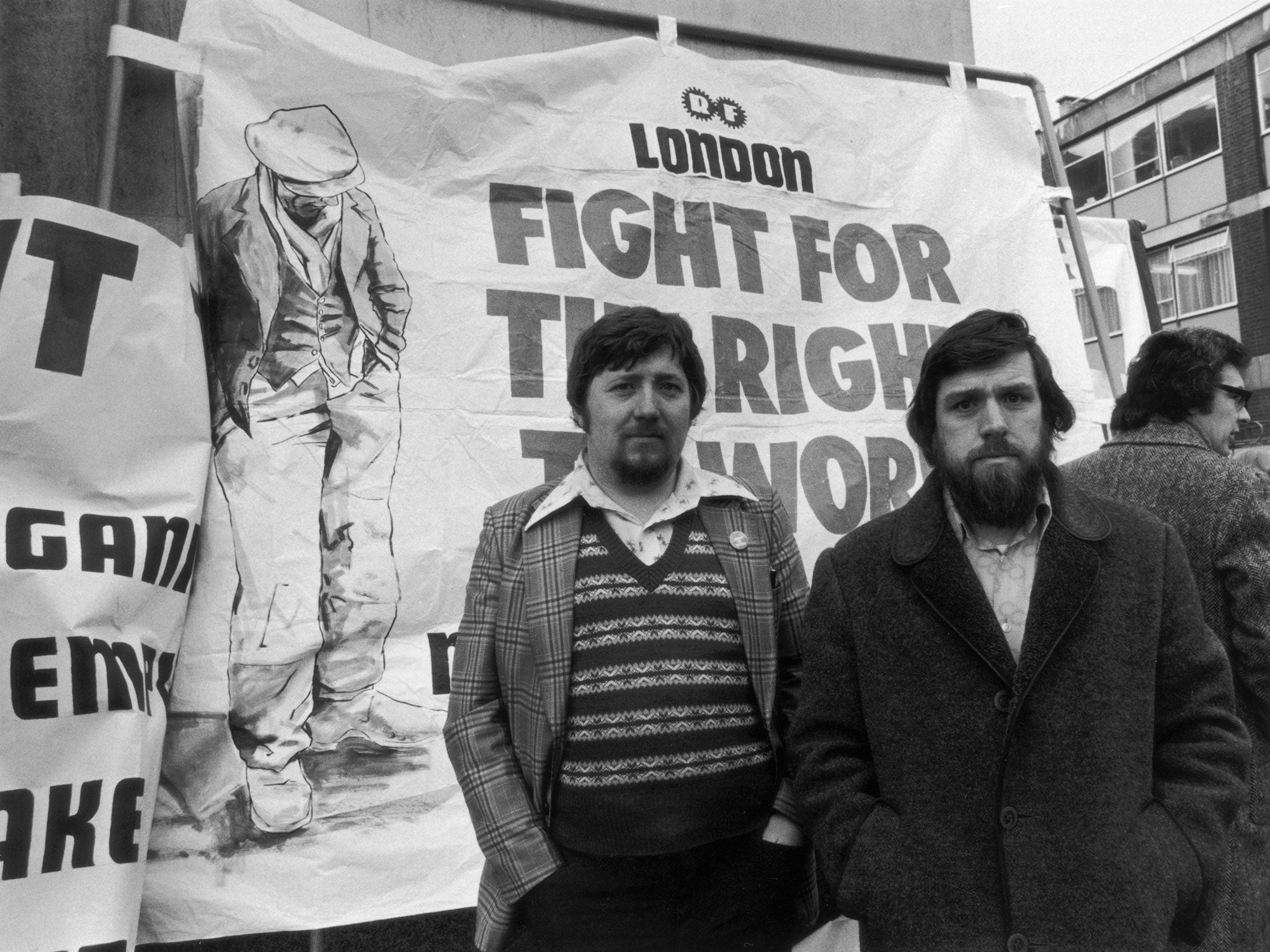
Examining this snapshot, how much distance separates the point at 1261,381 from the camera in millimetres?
18438

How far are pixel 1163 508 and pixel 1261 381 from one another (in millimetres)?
19308

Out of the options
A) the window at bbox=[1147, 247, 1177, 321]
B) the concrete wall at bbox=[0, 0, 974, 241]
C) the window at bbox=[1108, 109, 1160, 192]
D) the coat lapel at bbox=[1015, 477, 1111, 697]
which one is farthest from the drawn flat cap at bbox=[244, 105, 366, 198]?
the window at bbox=[1108, 109, 1160, 192]

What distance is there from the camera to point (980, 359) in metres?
1.79

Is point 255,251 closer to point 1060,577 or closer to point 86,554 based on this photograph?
point 86,554

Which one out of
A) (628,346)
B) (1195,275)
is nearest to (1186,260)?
(1195,275)

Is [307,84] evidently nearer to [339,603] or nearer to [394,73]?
[394,73]

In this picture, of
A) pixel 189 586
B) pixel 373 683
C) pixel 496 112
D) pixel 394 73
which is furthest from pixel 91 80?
pixel 373 683

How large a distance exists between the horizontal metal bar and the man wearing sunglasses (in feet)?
5.68

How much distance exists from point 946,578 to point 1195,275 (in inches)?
905

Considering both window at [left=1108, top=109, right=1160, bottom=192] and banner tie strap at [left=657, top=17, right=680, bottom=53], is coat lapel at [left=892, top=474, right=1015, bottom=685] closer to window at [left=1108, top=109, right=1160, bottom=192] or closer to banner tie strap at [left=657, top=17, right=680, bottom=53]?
banner tie strap at [left=657, top=17, right=680, bottom=53]

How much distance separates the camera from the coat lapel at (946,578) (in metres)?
1.58

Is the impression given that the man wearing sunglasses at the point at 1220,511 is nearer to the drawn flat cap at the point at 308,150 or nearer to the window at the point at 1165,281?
the drawn flat cap at the point at 308,150

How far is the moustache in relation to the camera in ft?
5.67

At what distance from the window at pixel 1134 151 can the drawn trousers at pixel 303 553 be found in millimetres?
23935
